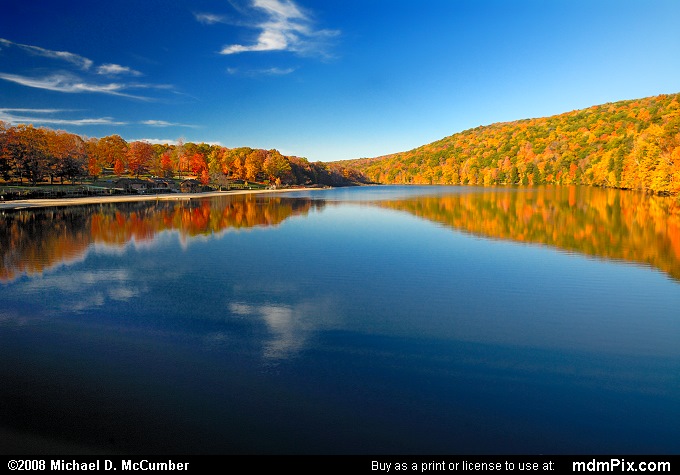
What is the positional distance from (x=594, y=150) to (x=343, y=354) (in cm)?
14017

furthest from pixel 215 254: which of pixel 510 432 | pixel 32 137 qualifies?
pixel 32 137

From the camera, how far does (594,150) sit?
123688 mm

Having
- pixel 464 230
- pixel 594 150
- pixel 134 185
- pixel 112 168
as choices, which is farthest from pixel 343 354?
pixel 594 150

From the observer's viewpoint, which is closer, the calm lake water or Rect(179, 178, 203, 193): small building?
the calm lake water

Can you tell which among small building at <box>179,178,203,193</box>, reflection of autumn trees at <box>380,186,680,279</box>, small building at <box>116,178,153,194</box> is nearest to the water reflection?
reflection of autumn trees at <box>380,186,680,279</box>

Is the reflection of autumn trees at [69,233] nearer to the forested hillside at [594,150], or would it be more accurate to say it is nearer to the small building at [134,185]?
the small building at [134,185]

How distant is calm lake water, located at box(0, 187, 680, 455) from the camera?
238 inches

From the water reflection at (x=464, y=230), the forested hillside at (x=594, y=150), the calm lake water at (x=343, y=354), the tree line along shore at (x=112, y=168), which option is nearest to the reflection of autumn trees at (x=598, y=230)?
the water reflection at (x=464, y=230)

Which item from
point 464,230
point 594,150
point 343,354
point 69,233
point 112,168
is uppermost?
point 594,150

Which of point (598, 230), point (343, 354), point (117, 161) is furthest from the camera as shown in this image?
point (117, 161)

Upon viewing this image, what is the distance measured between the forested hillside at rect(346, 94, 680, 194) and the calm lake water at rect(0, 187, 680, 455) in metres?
55.3

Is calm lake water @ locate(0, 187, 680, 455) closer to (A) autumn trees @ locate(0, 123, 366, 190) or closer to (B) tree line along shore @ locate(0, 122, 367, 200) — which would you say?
(B) tree line along shore @ locate(0, 122, 367, 200)

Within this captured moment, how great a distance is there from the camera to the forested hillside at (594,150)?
216ft

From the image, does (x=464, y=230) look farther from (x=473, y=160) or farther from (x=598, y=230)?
(x=473, y=160)
